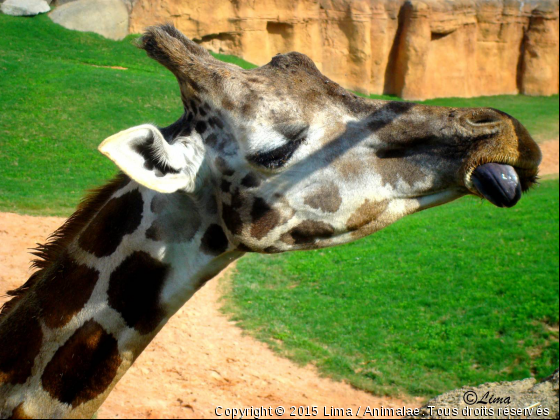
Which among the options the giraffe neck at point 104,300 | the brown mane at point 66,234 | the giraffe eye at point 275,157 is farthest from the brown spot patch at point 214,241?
the brown mane at point 66,234

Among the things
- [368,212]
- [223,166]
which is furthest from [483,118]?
[223,166]

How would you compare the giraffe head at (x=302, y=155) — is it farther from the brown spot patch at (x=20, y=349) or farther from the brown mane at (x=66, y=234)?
the brown spot patch at (x=20, y=349)

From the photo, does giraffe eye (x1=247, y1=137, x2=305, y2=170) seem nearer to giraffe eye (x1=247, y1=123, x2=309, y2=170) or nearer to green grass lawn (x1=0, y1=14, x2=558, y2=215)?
giraffe eye (x1=247, y1=123, x2=309, y2=170)

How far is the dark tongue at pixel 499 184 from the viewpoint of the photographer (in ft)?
8.18

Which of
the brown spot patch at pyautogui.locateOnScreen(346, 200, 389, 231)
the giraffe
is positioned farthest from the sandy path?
the brown spot patch at pyautogui.locateOnScreen(346, 200, 389, 231)

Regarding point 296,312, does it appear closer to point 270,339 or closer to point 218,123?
point 270,339

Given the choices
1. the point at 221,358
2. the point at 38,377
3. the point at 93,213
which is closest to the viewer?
the point at 38,377

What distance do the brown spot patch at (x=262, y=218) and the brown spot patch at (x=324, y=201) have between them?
182 millimetres

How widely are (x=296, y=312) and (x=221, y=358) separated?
171 cm

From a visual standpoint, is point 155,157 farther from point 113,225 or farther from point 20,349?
point 20,349

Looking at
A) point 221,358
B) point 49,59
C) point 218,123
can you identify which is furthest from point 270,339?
point 218,123

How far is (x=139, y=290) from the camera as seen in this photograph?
2693mm

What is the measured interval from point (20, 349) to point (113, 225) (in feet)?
2.36

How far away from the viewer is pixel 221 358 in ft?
20.7
